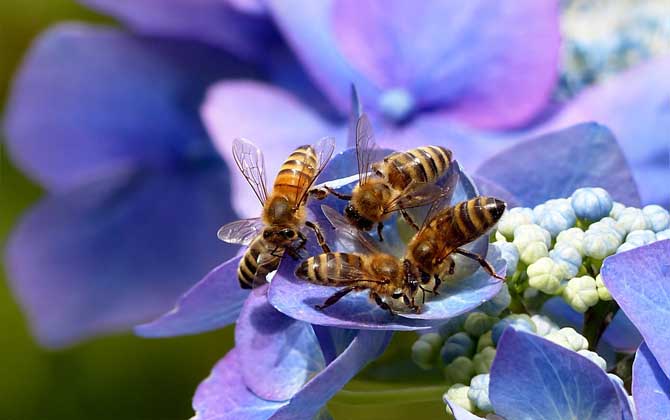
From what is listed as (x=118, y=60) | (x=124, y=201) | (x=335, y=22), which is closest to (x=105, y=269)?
(x=124, y=201)

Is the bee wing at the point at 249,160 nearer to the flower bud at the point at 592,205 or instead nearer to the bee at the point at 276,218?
the bee at the point at 276,218

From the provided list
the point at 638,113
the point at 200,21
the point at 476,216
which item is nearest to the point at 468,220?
the point at 476,216

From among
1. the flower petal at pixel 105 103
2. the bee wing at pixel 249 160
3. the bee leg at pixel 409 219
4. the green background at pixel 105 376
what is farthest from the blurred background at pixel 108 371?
the bee leg at pixel 409 219

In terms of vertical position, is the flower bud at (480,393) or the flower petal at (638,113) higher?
the flower bud at (480,393)

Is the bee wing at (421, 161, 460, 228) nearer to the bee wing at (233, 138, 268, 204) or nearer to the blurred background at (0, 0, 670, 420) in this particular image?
the bee wing at (233, 138, 268, 204)

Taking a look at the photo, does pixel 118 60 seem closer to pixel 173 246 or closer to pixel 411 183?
pixel 173 246
